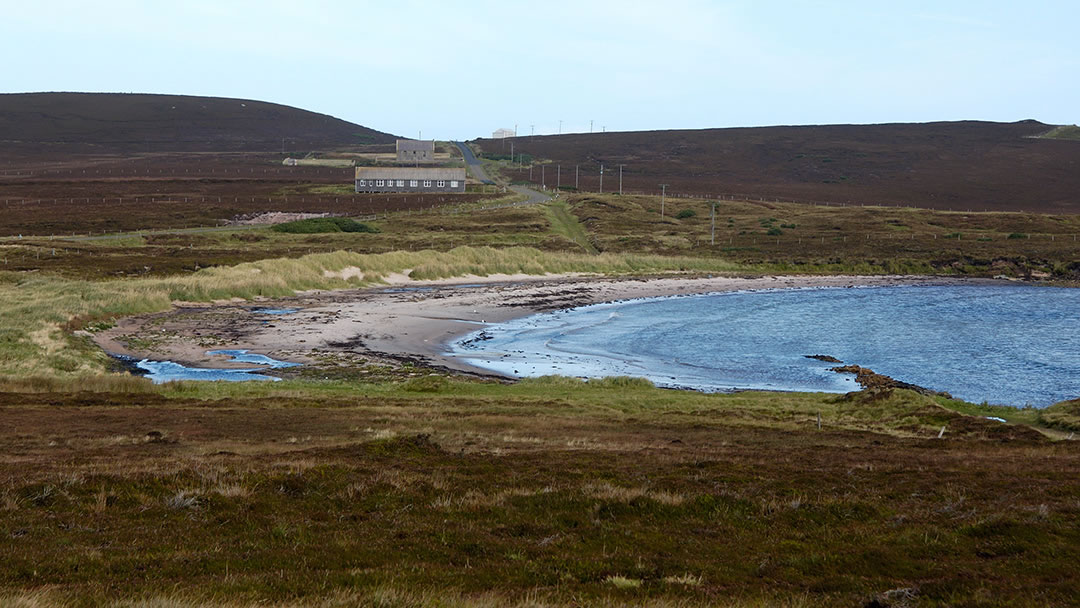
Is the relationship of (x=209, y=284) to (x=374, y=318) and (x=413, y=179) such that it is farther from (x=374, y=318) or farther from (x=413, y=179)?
(x=413, y=179)

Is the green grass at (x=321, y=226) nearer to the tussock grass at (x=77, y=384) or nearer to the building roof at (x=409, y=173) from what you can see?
the building roof at (x=409, y=173)

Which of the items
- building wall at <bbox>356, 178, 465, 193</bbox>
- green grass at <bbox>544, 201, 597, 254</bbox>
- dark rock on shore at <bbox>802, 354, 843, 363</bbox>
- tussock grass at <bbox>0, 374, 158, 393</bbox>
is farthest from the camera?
building wall at <bbox>356, 178, 465, 193</bbox>

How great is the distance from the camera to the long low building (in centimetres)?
15562

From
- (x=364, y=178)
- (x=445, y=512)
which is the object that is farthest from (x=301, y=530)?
(x=364, y=178)

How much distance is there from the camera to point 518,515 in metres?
13.8

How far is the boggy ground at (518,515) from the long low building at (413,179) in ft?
435

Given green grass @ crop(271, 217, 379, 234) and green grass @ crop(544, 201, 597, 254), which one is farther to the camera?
green grass @ crop(544, 201, 597, 254)

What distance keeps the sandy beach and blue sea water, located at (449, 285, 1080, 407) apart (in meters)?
2.82

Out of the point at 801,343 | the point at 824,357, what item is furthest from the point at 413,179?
the point at 824,357

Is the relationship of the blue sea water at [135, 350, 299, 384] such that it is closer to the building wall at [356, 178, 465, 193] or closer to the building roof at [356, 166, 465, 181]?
the building wall at [356, 178, 465, 193]

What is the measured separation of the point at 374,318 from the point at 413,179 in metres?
106

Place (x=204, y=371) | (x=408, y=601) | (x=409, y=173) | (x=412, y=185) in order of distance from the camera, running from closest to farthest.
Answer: (x=408, y=601) < (x=204, y=371) < (x=412, y=185) < (x=409, y=173)

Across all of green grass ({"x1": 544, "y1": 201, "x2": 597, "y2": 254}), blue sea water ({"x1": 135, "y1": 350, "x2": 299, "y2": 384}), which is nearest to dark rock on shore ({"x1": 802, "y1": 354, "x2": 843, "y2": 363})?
blue sea water ({"x1": 135, "y1": 350, "x2": 299, "y2": 384})

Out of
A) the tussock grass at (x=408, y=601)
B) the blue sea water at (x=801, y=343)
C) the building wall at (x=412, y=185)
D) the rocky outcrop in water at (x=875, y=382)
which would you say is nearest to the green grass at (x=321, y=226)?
the blue sea water at (x=801, y=343)
